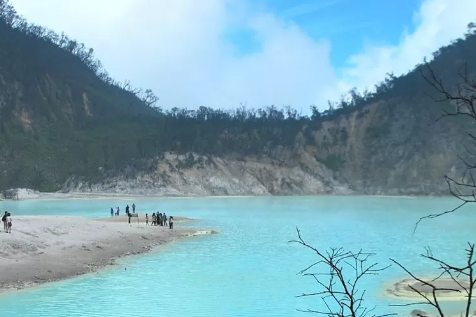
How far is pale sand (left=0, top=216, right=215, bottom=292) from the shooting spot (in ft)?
69.1

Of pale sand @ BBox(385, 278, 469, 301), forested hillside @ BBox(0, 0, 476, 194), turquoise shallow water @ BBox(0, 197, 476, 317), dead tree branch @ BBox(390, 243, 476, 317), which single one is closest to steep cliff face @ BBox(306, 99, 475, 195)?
forested hillside @ BBox(0, 0, 476, 194)

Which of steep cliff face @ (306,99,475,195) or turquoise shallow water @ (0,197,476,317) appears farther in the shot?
steep cliff face @ (306,99,475,195)

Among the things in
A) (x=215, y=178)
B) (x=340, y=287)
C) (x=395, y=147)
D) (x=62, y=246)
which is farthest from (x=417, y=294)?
(x=395, y=147)

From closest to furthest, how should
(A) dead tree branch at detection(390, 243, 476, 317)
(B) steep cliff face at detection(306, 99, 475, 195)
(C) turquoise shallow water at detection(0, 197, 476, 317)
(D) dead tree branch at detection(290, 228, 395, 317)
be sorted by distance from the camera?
(A) dead tree branch at detection(390, 243, 476, 317), (D) dead tree branch at detection(290, 228, 395, 317), (C) turquoise shallow water at detection(0, 197, 476, 317), (B) steep cliff face at detection(306, 99, 475, 195)

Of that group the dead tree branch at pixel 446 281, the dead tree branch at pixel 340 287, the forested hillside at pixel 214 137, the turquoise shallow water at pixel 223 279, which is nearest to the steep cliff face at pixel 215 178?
the forested hillside at pixel 214 137

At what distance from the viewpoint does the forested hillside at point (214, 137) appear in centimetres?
11550

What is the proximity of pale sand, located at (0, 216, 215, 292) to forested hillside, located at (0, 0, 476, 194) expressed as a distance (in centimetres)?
7842

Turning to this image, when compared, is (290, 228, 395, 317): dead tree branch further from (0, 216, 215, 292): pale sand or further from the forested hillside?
the forested hillside

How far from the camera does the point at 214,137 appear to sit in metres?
134

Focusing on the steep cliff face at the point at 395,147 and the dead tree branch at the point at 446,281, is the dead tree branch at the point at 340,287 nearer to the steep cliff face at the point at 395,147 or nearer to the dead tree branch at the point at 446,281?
the dead tree branch at the point at 446,281

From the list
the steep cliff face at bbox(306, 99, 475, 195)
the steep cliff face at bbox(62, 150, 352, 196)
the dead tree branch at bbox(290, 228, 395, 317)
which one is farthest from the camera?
the steep cliff face at bbox(306, 99, 475, 195)

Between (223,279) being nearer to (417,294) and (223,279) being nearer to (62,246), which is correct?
(417,294)

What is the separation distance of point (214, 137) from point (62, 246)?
107 meters

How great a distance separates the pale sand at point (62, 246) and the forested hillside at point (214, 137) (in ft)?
257
